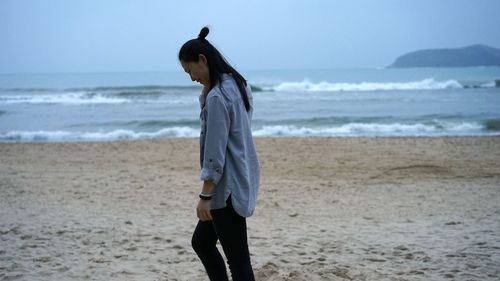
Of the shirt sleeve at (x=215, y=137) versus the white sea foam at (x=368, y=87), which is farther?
the white sea foam at (x=368, y=87)

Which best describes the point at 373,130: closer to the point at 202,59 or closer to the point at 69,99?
the point at 202,59

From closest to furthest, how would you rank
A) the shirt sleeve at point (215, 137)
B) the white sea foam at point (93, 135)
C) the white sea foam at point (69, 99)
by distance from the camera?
the shirt sleeve at point (215, 137)
the white sea foam at point (93, 135)
the white sea foam at point (69, 99)

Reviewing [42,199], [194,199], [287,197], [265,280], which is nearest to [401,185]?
[287,197]

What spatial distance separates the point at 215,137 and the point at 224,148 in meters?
0.06

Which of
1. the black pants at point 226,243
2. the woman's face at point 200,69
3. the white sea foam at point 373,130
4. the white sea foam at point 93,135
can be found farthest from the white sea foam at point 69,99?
Result: the woman's face at point 200,69

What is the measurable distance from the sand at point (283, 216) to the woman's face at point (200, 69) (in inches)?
73.9

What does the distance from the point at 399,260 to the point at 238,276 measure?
2.13m

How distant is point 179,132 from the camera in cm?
1525

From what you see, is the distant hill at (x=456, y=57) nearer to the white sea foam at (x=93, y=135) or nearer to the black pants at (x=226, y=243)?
the white sea foam at (x=93, y=135)

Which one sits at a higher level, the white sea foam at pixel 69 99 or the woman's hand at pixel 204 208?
the white sea foam at pixel 69 99

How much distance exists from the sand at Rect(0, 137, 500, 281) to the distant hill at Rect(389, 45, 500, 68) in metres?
95.3

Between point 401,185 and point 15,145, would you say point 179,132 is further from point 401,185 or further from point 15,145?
point 401,185

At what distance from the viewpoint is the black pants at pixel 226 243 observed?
2.00 m

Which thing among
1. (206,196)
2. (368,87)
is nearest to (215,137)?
(206,196)
